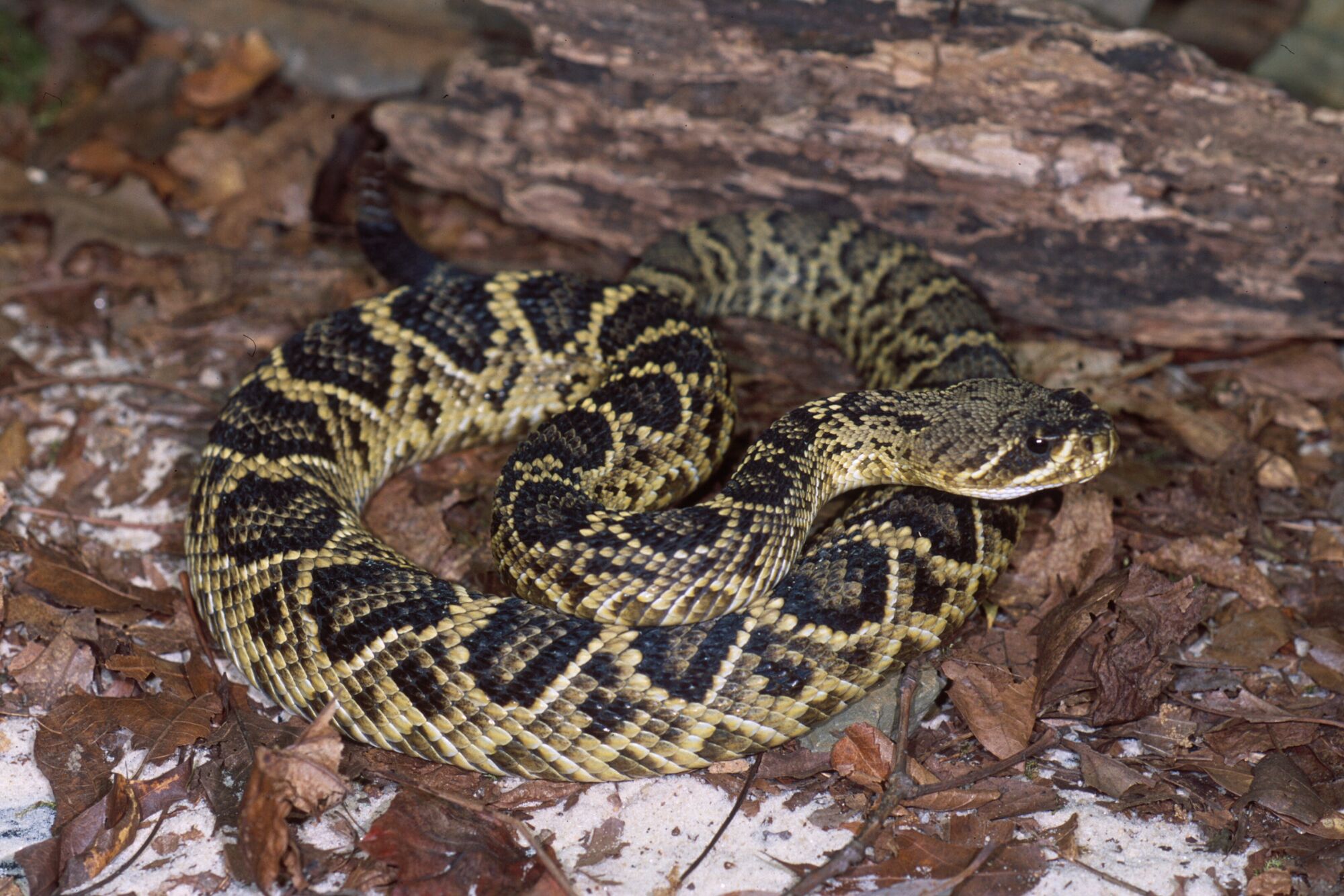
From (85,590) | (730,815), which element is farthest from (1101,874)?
(85,590)

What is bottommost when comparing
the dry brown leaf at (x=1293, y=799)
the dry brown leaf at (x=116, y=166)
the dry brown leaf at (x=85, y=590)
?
the dry brown leaf at (x=85, y=590)

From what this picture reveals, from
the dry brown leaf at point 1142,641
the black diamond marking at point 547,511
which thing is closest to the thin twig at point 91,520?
the black diamond marking at point 547,511

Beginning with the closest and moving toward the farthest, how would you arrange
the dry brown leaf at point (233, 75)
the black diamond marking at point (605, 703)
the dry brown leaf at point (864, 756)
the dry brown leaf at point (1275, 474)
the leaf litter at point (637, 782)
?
1. the leaf litter at point (637, 782)
2. the black diamond marking at point (605, 703)
3. the dry brown leaf at point (864, 756)
4. the dry brown leaf at point (1275, 474)
5. the dry brown leaf at point (233, 75)

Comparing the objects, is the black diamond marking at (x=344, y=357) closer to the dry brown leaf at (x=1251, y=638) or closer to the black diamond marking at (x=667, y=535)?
the black diamond marking at (x=667, y=535)

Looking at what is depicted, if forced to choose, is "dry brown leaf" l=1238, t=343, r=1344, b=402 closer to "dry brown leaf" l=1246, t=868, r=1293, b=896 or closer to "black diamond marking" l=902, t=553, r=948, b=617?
"black diamond marking" l=902, t=553, r=948, b=617

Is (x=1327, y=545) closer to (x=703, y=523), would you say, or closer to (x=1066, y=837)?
(x=1066, y=837)
